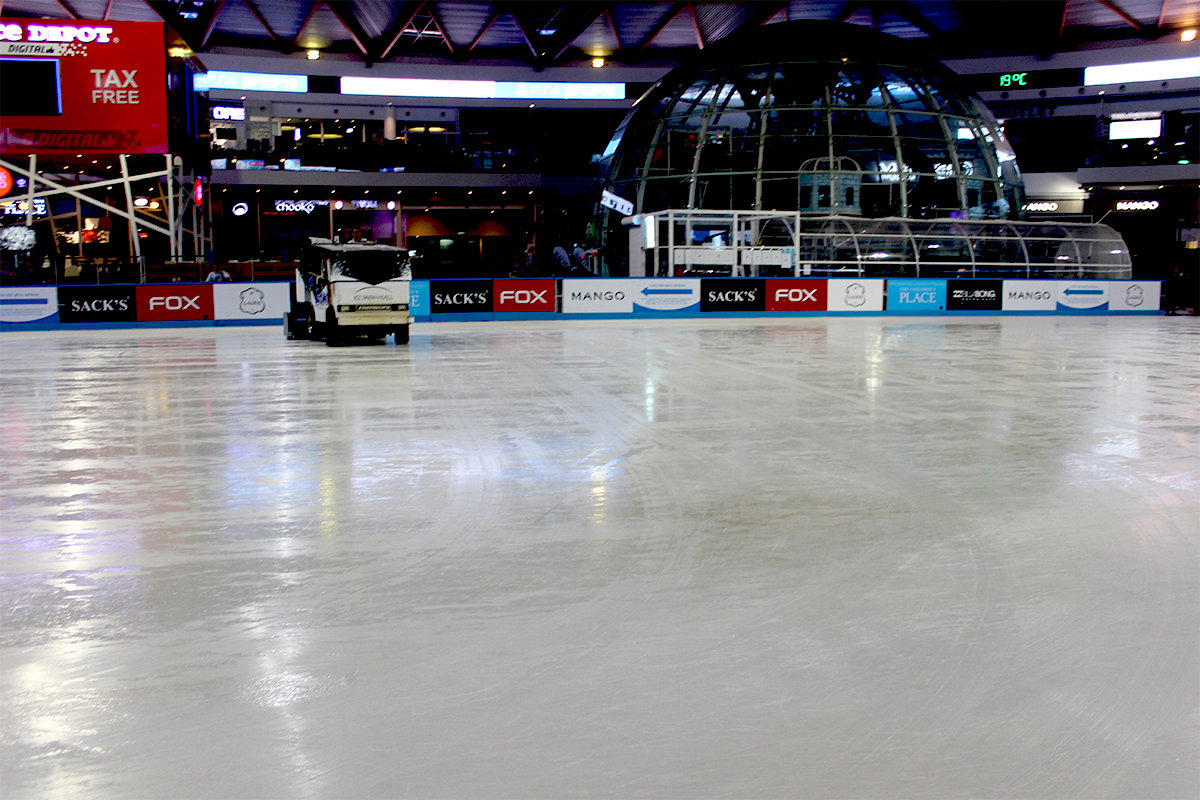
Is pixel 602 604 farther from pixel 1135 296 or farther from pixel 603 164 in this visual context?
pixel 603 164

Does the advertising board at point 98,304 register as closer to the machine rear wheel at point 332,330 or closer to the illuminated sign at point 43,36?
the illuminated sign at point 43,36

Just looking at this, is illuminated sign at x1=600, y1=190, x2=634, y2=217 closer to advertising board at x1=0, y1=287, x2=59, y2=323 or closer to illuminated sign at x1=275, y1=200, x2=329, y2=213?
illuminated sign at x1=275, y1=200, x2=329, y2=213

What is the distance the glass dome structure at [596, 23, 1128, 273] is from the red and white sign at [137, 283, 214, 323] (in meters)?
17.3

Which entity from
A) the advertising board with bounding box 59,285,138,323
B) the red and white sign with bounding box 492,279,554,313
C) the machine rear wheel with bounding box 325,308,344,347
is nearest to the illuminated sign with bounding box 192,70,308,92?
the advertising board with bounding box 59,285,138,323

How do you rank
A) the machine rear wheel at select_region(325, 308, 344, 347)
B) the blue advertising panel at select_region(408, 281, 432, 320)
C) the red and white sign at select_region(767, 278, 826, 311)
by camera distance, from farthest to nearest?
1. the red and white sign at select_region(767, 278, 826, 311)
2. the blue advertising panel at select_region(408, 281, 432, 320)
3. the machine rear wheel at select_region(325, 308, 344, 347)

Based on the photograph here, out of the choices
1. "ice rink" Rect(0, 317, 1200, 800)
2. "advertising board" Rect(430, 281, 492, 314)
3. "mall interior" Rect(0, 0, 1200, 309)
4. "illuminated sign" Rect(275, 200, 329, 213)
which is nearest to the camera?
"ice rink" Rect(0, 317, 1200, 800)

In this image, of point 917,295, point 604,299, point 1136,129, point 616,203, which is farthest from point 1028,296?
point 1136,129

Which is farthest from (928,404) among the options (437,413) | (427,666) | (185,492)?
(427,666)

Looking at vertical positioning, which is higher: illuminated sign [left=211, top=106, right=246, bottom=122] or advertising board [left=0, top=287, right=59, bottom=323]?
illuminated sign [left=211, top=106, right=246, bottom=122]

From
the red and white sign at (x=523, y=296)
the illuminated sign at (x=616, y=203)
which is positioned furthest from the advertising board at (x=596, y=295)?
the illuminated sign at (x=616, y=203)

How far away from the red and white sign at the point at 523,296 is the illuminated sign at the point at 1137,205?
35.5 meters

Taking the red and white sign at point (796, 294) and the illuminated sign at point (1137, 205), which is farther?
the illuminated sign at point (1137, 205)

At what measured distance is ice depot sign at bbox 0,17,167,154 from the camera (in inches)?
1129

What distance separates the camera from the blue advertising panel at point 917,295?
2877cm
